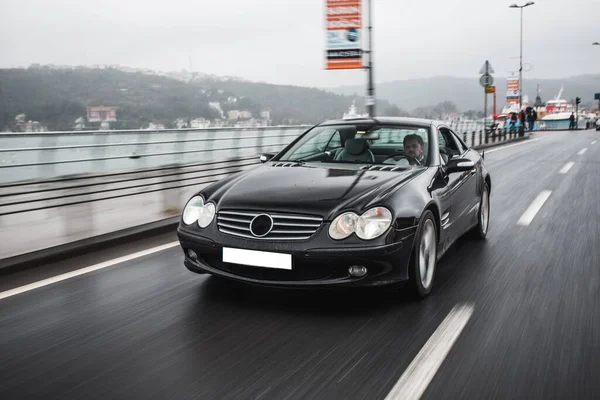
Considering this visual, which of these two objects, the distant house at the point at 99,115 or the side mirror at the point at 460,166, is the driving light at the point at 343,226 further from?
the distant house at the point at 99,115

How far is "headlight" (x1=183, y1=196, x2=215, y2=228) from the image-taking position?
473 centimetres

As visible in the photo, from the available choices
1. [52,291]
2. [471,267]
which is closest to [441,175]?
[471,267]

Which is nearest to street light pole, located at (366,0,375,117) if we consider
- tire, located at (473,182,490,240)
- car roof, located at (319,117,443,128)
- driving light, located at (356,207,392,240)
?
tire, located at (473,182,490,240)

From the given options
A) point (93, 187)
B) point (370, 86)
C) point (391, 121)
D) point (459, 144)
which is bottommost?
point (93, 187)

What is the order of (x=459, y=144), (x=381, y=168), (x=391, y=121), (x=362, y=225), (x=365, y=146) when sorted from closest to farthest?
(x=362, y=225) → (x=381, y=168) → (x=365, y=146) → (x=391, y=121) → (x=459, y=144)

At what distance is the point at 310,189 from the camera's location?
4785mm

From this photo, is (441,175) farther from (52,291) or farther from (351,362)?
(52,291)

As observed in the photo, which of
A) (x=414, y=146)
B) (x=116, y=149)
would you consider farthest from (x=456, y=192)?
(x=116, y=149)

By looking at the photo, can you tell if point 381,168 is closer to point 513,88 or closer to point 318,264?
point 318,264

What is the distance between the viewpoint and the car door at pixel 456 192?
19.0 ft

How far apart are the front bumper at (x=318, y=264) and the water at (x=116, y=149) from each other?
4.68 metres

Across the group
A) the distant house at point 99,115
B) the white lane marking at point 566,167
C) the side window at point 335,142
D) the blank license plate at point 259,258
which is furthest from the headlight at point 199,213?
the white lane marking at point 566,167

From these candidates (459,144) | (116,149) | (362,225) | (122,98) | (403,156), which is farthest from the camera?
(122,98)

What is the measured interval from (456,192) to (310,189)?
1.81 m
